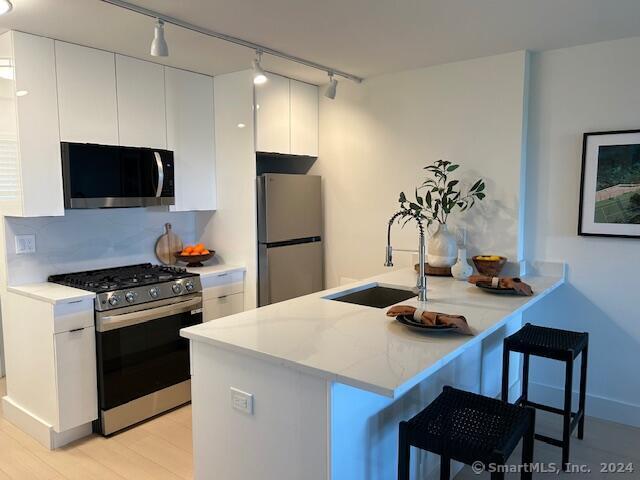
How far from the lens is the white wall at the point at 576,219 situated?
304 cm

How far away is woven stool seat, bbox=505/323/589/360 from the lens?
2602 millimetres

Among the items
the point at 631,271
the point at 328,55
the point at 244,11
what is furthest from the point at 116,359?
the point at 631,271

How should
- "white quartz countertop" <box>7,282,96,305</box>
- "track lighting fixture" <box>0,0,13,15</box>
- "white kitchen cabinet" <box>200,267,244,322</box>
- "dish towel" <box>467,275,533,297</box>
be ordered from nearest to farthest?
"track lighting fixture" <box>0,0,13,15</box> < "dish towel" <box>467,275,533,297</box> < "white quartz countertop" <box>7,282,96,305</box> < "white kitchen cabinet" <box>200,267,244,322</box>

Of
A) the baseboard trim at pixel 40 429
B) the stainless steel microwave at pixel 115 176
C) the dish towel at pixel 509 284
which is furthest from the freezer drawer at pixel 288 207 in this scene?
the baseboard trim at pixel 40 429

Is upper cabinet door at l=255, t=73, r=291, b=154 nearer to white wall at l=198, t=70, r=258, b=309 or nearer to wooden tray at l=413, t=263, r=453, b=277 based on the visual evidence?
white wall at l=198, t=70, r=258, b=309

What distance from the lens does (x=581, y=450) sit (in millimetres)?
2844

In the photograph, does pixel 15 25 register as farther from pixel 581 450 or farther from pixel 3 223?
pixel 581 450

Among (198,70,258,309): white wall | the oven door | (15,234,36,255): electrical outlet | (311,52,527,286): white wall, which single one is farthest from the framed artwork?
(15,234,36,255): electrical outlet

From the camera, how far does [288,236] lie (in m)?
3.91

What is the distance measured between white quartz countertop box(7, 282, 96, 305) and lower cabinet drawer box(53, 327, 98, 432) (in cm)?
20

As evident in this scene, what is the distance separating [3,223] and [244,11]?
1.95 meters

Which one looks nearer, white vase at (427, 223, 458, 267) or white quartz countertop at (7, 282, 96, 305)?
white quartz countertop at (7, 282, 96, 305)

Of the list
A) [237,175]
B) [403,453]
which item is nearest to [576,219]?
[403,453]

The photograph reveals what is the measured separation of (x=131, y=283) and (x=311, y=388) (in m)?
1.86
